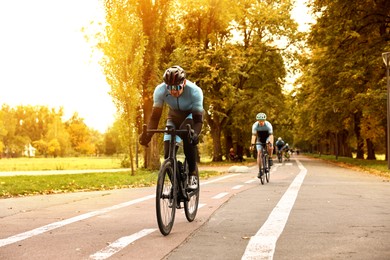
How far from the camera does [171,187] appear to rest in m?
6.14

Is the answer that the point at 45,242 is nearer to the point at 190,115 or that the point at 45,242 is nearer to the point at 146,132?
the point at 146,132

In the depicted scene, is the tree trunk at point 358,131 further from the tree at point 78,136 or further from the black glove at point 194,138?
the tree at point 78,136

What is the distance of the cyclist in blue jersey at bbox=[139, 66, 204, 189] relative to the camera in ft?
20.3

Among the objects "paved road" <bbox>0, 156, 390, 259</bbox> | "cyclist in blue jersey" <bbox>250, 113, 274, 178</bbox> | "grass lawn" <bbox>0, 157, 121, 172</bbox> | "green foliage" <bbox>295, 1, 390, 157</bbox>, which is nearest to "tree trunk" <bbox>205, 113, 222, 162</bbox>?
"grass lawn" <bbox>0, 157, 121, 172</bbox>

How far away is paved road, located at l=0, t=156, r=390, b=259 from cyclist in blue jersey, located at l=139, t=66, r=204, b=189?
1.10 meters

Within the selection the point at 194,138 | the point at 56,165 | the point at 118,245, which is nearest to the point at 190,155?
the point at 194,138

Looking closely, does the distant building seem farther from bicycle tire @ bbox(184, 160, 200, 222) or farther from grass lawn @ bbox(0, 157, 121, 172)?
bicycle tire @ bbox(184, 160, 200, 222)

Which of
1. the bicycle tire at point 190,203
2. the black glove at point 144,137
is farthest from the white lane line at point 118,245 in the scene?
the black glove at point 144,137

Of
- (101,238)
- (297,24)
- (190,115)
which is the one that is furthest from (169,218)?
(297,24)

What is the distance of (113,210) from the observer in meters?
8.35

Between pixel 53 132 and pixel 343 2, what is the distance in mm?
78080

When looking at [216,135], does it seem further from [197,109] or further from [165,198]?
[165,198]

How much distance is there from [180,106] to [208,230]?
1.57 meters

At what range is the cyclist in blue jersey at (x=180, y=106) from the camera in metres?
6.18
